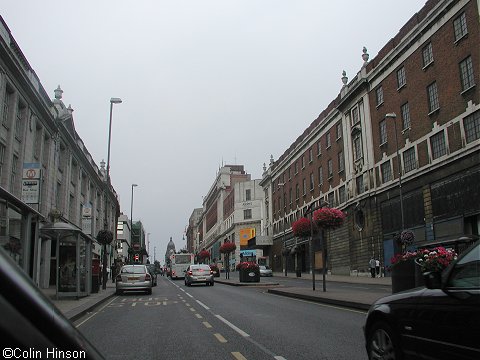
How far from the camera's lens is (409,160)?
34781 mm

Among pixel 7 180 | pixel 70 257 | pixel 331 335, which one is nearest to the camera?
A: pixel 331 335

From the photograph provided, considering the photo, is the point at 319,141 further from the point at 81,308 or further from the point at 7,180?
the point at 81,308

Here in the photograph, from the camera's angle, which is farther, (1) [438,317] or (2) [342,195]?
(2) [342,195]

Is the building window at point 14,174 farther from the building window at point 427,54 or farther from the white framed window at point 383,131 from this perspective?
the white framed window at point 383,131

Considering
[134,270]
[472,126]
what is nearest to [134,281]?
[134,270]

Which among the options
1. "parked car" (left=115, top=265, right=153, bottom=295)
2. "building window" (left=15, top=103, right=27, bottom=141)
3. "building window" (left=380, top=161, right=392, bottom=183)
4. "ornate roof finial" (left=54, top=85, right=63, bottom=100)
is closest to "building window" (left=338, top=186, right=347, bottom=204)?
"building window" (left=380, top=161, right=392, bottom=183)

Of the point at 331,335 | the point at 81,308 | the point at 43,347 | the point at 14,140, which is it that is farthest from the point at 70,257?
the point at 43,347

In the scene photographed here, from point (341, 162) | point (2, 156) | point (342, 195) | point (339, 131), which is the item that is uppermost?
point (339, 131)

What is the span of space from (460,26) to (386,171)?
13.2 metres

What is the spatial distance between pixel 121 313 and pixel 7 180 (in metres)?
10.3

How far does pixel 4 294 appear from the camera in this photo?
1.46 metres

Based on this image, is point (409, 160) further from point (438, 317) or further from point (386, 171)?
point (438, 317)

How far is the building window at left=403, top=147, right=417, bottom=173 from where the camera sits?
112ft

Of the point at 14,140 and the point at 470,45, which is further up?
the point at 470,45
